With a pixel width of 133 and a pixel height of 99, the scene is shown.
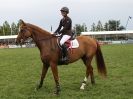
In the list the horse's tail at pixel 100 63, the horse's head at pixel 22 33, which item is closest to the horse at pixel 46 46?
the horse's head at pixel 22 33

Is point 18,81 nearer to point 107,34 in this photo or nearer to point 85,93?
point 85,93

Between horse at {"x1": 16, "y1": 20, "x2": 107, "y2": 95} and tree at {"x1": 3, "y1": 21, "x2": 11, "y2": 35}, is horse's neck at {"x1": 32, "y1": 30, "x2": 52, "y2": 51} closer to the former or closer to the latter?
horse at {"x1": 16, "y1": 20, "x2": 107, "y2": 95}

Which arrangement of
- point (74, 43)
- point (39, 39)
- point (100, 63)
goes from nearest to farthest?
point (39, 39) < point (74, 43) < point (100, 63)

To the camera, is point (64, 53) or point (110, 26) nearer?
point (64, 53)

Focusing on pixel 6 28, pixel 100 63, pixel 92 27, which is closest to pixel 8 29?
pixel 6 28

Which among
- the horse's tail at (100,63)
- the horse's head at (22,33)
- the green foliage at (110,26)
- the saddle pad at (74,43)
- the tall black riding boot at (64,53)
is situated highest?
the horse's head at (22,33)

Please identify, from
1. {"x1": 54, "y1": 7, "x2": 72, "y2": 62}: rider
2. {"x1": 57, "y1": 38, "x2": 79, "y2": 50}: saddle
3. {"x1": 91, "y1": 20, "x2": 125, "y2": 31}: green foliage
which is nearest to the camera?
{"x1": 54, "y1": 7, "x2": 72, "y2": 62}: rider

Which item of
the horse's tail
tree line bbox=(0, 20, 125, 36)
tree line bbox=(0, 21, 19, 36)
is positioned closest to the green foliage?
tree line bbox=(0, 20, 125, 36)

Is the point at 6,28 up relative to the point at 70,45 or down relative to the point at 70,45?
down

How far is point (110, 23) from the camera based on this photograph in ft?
551

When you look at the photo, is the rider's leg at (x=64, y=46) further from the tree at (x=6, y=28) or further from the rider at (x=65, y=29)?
the tree at (x=6, y=28)

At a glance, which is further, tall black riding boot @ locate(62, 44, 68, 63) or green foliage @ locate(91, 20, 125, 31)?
green foliage @ locate(91, 20, 125, 31)

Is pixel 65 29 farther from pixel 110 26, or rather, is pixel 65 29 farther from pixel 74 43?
pixel 110 26

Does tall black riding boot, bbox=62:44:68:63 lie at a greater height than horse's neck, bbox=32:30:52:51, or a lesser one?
lesser
